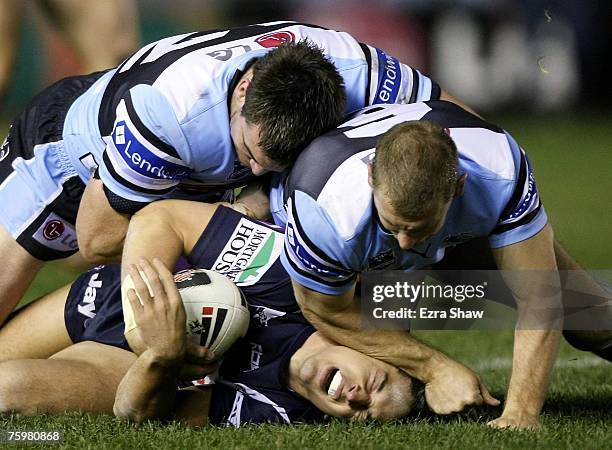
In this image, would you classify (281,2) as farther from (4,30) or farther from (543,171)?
(4,30)

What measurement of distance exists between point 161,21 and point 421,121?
1077cm

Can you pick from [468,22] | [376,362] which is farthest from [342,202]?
[468,22]

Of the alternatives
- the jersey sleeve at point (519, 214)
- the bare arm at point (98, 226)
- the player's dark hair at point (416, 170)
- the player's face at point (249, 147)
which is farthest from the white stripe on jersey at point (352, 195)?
the bare arm at point (98, 226)

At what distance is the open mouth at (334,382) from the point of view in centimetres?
465

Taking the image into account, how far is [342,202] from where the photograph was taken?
4348 millimetres

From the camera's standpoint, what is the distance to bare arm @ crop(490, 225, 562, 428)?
453cm

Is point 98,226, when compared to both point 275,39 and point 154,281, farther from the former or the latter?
point 275,39

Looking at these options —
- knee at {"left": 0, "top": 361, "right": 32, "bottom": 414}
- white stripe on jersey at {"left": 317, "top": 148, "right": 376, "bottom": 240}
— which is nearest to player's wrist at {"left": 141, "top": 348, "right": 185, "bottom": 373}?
knee at {"left": 0, "top": 361, "right": 32, "bottom": 414}

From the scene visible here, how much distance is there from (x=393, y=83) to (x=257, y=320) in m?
1.21

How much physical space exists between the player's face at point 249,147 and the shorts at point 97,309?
36.4 inches

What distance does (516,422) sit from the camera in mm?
4504

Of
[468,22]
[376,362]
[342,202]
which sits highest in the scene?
[342,202]

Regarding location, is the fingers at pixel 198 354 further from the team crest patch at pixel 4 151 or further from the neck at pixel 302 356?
the team crest patch at pixel 4 151

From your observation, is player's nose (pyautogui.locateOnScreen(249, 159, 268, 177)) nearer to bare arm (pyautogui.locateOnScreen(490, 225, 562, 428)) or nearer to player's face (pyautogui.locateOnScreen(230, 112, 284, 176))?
player's face (pyautogui.locateOnScreen(230, 112, 284, 176))
